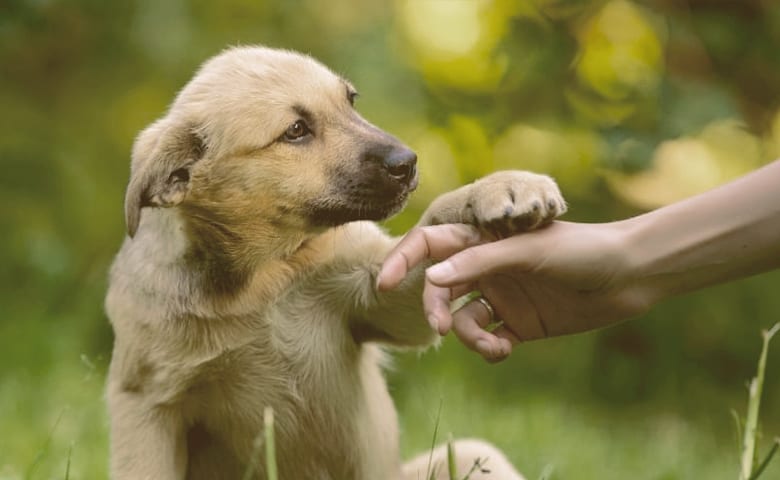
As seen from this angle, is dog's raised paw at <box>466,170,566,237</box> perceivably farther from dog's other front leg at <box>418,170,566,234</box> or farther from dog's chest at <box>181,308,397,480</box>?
dog's chest at <box>181,308,397,480</box>

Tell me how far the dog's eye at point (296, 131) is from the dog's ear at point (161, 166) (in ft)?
0.96

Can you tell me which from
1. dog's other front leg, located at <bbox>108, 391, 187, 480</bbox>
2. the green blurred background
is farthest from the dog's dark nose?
the green blurred background

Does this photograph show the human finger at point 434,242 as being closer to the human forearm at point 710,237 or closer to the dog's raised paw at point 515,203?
the dog's raised paw at point 515,203

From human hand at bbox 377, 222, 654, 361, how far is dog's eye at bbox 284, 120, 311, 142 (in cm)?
81

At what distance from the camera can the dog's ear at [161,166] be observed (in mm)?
3451

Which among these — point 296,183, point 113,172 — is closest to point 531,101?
point 113,172

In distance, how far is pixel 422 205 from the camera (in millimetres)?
7336

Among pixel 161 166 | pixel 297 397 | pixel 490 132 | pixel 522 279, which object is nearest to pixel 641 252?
pixel 522 279

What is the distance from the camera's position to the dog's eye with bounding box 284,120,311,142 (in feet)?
12.1

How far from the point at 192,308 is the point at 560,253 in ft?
4.03

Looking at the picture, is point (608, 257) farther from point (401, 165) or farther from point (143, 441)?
point (143, 441)

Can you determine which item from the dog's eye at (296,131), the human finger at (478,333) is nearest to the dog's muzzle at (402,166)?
the dog's eye at (296,131)

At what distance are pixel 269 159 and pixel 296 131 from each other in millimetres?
138

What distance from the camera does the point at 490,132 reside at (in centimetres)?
695
